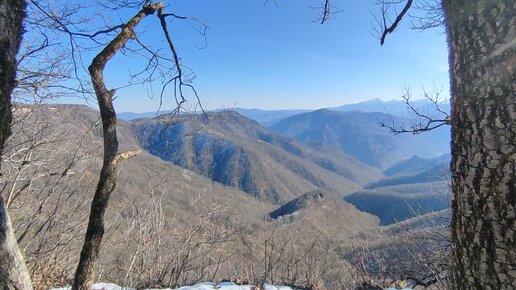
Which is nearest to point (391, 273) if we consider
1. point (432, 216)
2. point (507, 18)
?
point (432, 216)

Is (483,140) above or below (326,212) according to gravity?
above

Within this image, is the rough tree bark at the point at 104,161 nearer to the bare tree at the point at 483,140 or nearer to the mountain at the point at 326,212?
the bare tree at the point at 483,140

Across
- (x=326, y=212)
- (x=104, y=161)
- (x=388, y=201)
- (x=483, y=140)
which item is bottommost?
(x=388, y=201)

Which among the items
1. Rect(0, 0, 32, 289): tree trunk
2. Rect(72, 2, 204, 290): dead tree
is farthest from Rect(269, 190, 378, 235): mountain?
Rect(0, 0, 32, 289): tree trunk

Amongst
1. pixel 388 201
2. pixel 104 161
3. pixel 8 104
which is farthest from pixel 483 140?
pixel 388 201

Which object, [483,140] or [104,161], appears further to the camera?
[104,161]

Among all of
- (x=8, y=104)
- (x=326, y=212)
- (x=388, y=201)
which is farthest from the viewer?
(x=388, y=201)

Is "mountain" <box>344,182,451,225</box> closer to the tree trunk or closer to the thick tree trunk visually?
the thick tree trunk

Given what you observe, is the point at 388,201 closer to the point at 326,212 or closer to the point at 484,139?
the point at 326,212

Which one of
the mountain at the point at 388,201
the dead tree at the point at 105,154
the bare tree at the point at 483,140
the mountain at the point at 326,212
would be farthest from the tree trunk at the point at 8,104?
the mountain at the point at 388,201
